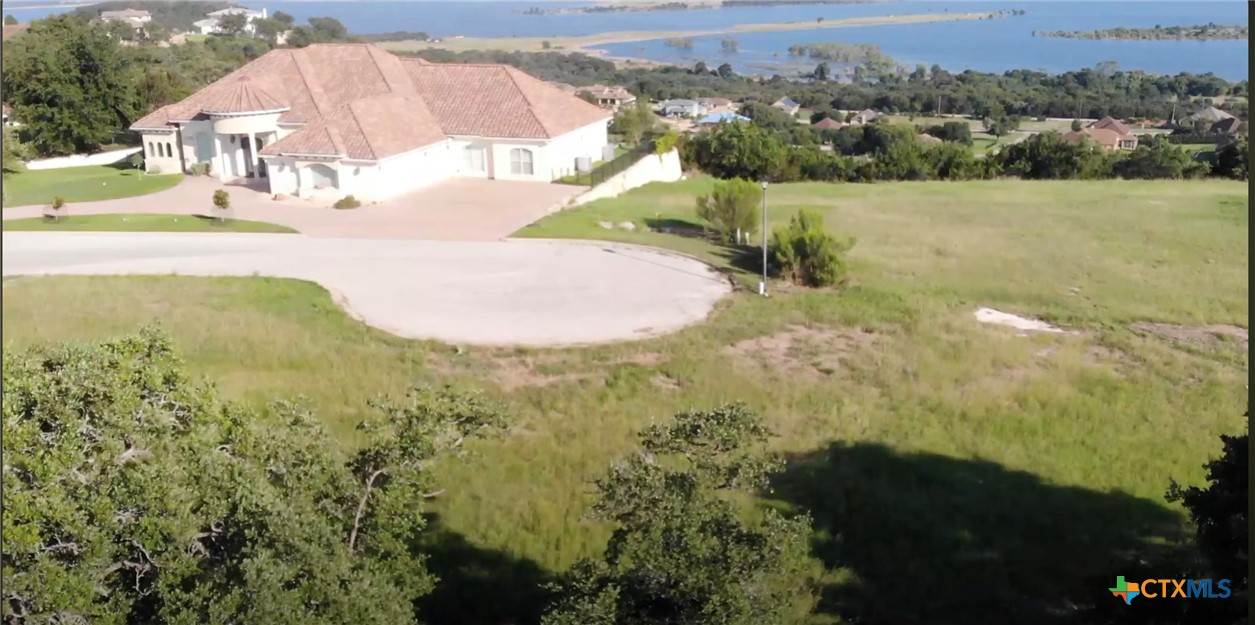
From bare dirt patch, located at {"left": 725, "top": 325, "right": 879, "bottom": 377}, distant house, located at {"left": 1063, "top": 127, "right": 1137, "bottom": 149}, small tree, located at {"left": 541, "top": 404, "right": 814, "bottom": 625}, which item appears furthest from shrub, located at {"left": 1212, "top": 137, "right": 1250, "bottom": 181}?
small tree, located at {"left": 541, "top": 404, "right": 814, "bottom": 625}

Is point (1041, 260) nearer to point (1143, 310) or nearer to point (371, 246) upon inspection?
point (1143, 310)

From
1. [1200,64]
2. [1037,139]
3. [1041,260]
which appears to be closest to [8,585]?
[1041,260]

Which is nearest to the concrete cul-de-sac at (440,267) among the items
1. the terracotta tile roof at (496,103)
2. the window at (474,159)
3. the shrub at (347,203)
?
the shrub at (347,203)

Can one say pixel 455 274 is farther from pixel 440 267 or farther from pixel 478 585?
pixel 478 585

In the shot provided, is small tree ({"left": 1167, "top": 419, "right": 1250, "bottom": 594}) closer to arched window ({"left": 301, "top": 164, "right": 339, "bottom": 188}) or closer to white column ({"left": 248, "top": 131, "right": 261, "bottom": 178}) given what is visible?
arched window ({"left": 301, "top": 164, "right": 339, "bottom": 188})

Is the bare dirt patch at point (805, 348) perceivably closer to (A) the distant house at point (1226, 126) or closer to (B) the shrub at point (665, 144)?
(B) the shrub at point (665, 144)

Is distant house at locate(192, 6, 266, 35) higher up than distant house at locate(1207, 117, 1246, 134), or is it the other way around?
distant house at locate(192, 6, 266, 35)
